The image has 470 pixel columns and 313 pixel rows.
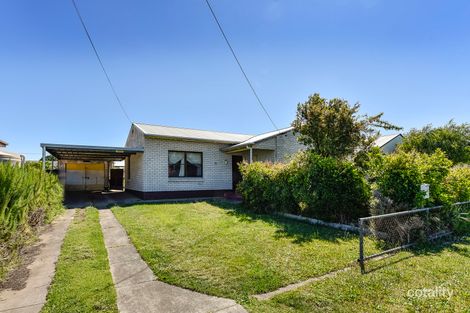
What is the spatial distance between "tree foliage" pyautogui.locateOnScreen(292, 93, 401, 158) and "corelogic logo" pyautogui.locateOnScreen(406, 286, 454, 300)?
6622 millimetres

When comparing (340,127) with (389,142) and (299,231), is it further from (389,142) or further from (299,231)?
(389,142)

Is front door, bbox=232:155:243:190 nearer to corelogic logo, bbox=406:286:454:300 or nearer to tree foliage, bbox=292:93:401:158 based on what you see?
tree foliage, bbox=292:93:401:158

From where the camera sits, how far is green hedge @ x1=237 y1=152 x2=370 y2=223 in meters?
7.25

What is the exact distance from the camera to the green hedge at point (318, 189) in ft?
23.8

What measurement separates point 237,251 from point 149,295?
6.75 feet

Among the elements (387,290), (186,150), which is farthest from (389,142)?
(387,290)

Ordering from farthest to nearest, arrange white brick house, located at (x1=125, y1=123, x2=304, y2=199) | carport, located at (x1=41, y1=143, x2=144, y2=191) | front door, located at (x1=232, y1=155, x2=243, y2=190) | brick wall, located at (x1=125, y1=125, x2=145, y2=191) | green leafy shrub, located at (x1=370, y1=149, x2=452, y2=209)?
1. carport, located at (x1=41, y1=143, x2=144, y2=191)
2. front door, located at (x1=232, y1=155, x2=243, y2=190)
3. brick wall, located at (x1=125, y1=125, x2=145, y2=191)
4. white brick house, located at (x1=125, y1=123, x2=304, y2=199)
5. green leafy shrub, located at (x1=370, y1=149, x2=452, y2=209)

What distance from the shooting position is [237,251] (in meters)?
5.01

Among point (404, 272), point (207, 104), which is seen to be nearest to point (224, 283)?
point (404, 272)

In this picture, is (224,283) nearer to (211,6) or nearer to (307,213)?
(307,213)

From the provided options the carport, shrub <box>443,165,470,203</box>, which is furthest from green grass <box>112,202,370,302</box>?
the carport

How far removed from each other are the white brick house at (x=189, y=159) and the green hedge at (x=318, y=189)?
423 cm

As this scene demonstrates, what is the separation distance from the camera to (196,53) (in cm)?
1005

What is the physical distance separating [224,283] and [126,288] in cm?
142
